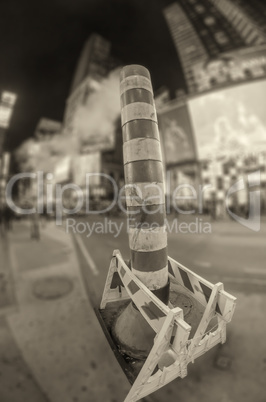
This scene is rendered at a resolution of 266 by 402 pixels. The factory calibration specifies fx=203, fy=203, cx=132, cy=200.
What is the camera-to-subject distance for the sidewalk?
83.0 inches

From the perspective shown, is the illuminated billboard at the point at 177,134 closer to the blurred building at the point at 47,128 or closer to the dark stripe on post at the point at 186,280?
the dark stripe on post at the point at 186,280

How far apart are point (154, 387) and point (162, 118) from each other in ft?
62.8

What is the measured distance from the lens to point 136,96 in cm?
188

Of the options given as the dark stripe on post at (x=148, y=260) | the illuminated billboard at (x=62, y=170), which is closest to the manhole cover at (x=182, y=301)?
the dark stripe on post at (x=148, y=260)

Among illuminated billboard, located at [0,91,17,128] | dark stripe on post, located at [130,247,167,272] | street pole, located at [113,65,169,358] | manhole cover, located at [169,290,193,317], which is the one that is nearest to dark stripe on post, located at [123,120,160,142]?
street pole, located at [113,65,169,358]

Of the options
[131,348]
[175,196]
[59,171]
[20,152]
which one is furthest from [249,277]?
[20,152]

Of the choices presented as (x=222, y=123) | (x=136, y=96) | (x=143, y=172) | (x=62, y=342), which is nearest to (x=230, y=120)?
(x=222, y=123)

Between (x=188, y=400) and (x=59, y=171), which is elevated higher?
(x=59, y=171)

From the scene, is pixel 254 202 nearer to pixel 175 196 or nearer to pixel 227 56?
pixel 175 196

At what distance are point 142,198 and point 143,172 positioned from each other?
233 mm

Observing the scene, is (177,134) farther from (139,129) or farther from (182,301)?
(182,301)

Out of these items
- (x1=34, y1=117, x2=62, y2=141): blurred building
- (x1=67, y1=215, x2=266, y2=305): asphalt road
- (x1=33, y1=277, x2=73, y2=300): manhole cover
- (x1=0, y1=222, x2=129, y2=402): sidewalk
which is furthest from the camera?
(x1=34, y1=117, x2=62, y2=141): blurred building

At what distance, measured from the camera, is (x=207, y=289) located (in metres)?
1.89

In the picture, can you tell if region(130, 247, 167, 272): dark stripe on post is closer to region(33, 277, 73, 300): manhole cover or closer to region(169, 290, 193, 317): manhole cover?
region(169, 290, 193, 317): manhole cover
